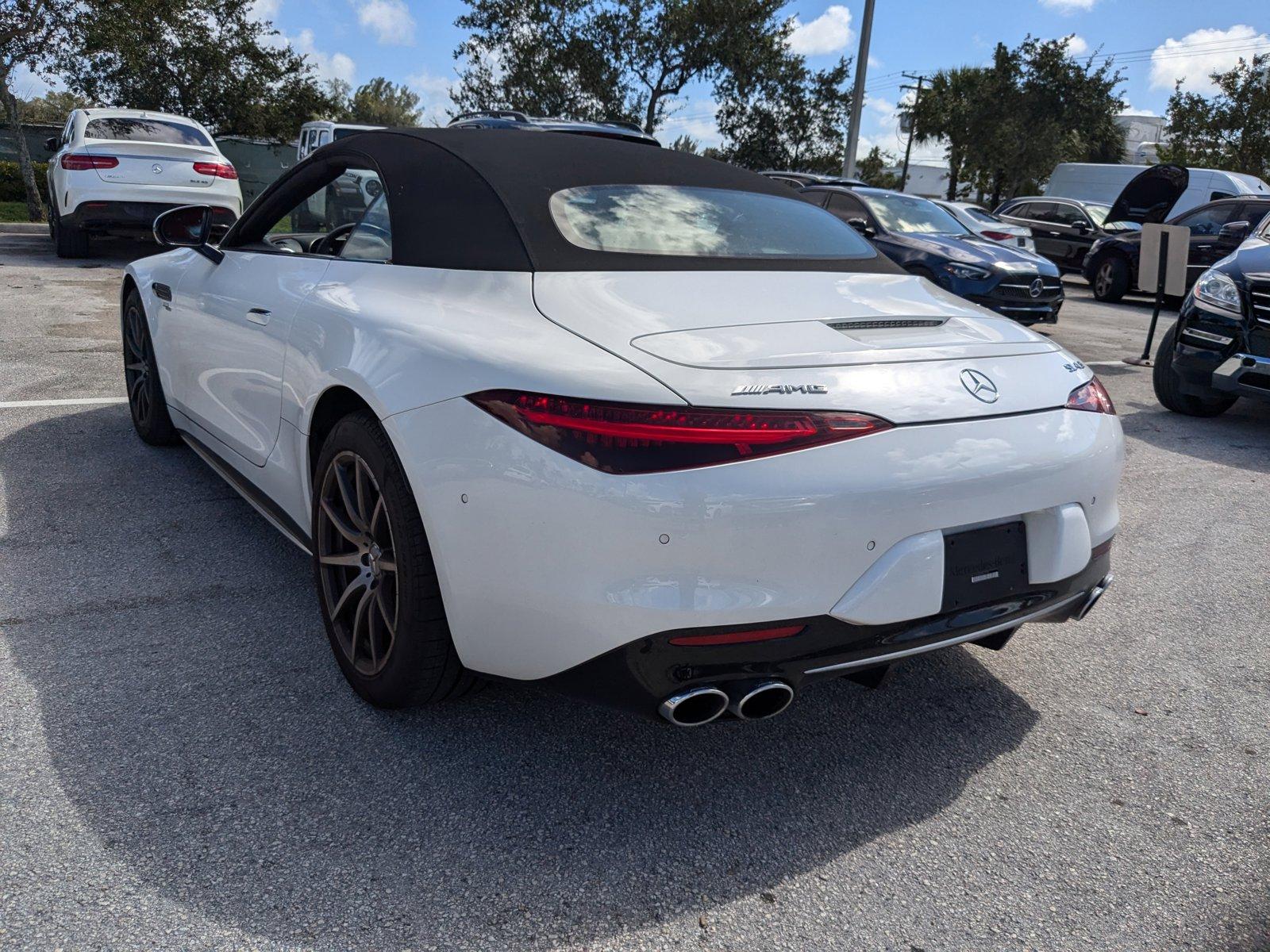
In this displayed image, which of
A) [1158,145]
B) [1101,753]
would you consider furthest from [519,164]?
[1158,145]

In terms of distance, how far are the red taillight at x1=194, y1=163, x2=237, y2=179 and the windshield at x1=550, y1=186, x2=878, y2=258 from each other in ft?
34.3

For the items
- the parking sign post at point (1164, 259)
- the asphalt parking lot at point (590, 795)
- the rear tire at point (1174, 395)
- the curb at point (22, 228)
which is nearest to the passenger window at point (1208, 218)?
the parking sign post at point (1164, 259)

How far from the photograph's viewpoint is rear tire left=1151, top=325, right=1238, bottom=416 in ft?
22.7

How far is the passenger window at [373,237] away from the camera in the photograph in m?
2.90

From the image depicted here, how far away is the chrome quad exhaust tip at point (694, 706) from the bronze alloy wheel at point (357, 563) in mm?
742

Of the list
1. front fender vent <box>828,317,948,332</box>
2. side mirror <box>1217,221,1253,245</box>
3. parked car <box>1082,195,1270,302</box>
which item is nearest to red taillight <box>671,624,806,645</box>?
front fender vent <box>828,317,948,332</box>

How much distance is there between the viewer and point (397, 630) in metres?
2.43

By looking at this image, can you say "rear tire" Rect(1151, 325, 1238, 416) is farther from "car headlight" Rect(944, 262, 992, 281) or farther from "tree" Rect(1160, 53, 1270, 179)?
"tree" Rect(1160, 53, 1270, 179)

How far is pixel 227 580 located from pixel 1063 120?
134ft

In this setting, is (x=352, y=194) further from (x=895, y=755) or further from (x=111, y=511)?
(x=895, y=755)

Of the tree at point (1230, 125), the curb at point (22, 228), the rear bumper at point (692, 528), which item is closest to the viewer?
the rear bumper at point (692, 528)

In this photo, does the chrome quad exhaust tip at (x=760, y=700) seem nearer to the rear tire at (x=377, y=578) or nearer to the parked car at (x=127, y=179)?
the rear tire at (x=377, y=578)

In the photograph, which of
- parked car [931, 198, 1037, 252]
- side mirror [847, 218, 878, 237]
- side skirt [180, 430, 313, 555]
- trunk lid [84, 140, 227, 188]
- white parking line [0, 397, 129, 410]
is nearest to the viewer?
side skirt [180, 430, 313, 555]

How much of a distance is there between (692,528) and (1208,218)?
Answer: 15.5 m
